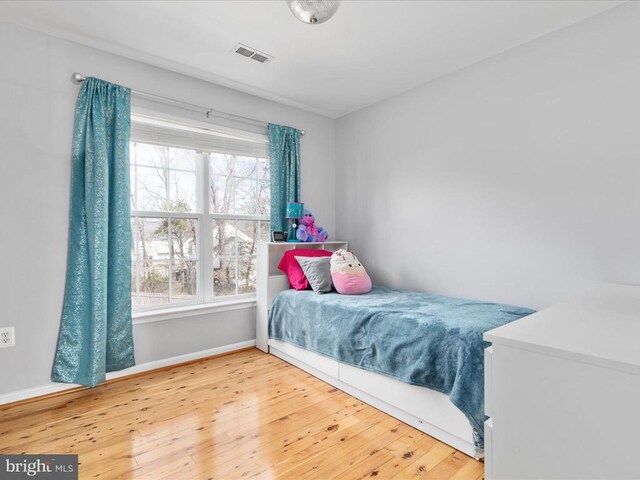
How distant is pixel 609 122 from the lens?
2.08 metres

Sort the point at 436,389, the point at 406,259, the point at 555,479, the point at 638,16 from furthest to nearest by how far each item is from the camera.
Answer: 1. the point at 406,259
2. the point at 638,16
3. the point at 436,389
4. the point at 555,479

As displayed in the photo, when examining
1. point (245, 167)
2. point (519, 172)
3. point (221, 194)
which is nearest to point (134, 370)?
point (221, 194)

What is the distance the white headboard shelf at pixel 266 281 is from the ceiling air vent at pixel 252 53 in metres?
1.55

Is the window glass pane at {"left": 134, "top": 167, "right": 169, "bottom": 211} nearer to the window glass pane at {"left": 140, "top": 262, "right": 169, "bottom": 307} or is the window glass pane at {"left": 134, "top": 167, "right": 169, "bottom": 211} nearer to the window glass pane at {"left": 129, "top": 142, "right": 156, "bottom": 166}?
the window glass pane at {"left": 129, "top": 142, "right": 156, "bottom": 166}

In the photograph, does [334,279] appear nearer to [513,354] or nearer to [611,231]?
[611,231]

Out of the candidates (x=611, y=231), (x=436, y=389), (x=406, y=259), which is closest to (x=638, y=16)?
(x=611, y=231)

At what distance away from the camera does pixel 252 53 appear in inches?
103

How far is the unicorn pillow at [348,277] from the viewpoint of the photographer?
9.48 feet

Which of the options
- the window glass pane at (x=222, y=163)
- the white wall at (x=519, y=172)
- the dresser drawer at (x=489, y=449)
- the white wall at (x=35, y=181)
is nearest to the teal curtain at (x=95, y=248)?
the white wall at (x=35, y=181)

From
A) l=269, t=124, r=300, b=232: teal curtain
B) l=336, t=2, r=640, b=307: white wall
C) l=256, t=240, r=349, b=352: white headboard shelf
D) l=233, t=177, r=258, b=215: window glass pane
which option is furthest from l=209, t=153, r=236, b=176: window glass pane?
l=336, t=2, r=640, b=307: white wall

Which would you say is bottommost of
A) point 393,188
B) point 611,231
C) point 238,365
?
point 238,365

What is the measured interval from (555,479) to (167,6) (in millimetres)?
2806

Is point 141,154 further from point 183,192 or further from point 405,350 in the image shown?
point 405,350

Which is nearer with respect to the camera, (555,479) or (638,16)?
(555,479)
